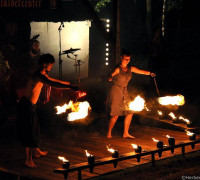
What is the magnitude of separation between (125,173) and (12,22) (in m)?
11.9

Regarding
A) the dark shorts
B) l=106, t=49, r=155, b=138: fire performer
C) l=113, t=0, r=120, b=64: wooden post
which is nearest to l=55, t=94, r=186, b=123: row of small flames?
l=106, t=49, r=155, b=138: fire performer

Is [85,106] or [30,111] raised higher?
[30,111]

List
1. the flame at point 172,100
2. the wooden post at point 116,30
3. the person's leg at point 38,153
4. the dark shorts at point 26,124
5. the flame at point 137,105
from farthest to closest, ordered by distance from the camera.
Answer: the wooden post at point 116,30, the flame at point 172,100, the flame at point 137,105, the person's leg at point 38,153, the dark shorts at point 26,124

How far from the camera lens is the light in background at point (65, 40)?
2117 cm

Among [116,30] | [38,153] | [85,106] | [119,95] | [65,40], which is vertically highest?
[116,30]

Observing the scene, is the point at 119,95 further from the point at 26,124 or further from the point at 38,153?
the point at 26,124

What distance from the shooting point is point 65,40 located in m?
21.6

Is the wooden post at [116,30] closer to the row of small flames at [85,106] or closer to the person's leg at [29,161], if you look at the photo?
the row of small flames at [85,106]

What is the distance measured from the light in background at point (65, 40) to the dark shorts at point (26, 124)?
1253 cm

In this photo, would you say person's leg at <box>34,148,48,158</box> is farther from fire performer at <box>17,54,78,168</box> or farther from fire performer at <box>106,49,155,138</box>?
fire performer at <box>106,49,155,138</box>

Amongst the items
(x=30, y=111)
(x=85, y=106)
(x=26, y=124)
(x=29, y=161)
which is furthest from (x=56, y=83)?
(x=85, y=106)

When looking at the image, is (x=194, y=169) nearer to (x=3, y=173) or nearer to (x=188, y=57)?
(x=3, y=173)

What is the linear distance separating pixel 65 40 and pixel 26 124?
1342 centimetres

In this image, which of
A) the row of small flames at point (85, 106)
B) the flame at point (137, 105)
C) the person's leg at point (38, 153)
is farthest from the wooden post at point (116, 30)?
the person's leg at point (38, 153)
